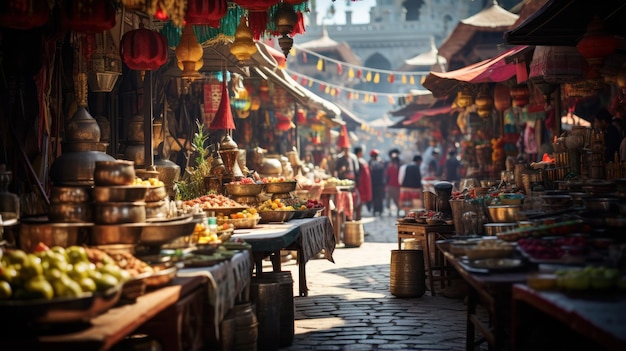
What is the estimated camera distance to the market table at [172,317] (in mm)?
3592

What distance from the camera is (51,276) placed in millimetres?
3959

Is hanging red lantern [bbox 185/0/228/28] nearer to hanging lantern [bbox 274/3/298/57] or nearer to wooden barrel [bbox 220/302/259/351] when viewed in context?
hanging lantern [bbox 274/3/298/57]

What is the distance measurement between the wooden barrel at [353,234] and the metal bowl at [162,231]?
10.8 metres

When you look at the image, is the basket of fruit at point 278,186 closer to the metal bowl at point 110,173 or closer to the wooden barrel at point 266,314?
the wooden barrel at point 266,314

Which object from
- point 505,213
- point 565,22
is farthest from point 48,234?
point 565,22

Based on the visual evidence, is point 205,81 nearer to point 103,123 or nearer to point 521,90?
point 103,123

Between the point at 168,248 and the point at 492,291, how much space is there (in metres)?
2.23

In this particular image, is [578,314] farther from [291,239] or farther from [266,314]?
[291,239]

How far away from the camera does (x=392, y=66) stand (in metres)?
54.8

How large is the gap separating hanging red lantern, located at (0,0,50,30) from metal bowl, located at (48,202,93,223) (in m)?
1.25

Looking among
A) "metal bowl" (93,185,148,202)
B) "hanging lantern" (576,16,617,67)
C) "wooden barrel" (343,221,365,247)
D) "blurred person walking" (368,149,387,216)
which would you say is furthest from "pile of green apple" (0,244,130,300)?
"blurred person walking" (368,149,387,216)

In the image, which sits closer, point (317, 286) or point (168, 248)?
point (168, 248)

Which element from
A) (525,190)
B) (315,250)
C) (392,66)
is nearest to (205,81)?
(315,250)

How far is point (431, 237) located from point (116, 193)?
5.46 m
